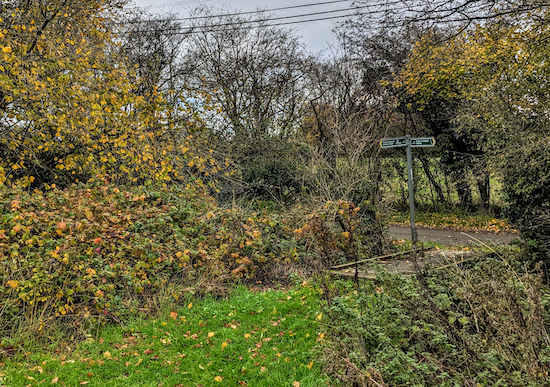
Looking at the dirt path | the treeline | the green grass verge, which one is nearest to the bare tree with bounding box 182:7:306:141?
the treeline

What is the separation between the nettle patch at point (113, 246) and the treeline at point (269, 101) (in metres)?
1.15

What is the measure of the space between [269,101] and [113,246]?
9.66 meters

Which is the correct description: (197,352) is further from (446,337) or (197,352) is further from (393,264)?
(393,264)

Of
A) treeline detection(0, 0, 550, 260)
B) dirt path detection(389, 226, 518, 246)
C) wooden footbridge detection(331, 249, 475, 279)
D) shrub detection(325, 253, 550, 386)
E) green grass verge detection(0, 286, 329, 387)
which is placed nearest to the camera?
shrub detection(325, 253, 550, 386)

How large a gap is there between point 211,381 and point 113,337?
63.2 inches

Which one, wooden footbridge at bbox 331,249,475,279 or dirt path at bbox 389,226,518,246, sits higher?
wooden footbridge at bbox 331,249,475,279

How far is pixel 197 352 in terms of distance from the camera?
14.0 feet

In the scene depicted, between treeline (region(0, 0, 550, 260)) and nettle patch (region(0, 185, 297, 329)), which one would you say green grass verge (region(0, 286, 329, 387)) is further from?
treeline (region(0, 0, 550, 260))

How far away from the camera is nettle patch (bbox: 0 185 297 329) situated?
4.89m

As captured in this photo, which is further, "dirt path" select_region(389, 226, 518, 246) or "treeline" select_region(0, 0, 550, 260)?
"dirt path" select_region(389, 226, 518, 246)

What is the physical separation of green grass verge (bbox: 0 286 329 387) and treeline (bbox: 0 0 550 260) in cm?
369

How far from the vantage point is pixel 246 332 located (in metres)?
4.73

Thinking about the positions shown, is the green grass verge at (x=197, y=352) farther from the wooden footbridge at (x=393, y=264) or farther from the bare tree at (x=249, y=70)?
the bare tree at (x=249, y=70)

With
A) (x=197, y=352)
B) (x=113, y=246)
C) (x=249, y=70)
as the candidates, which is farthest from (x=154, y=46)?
(x=197, y=352)
